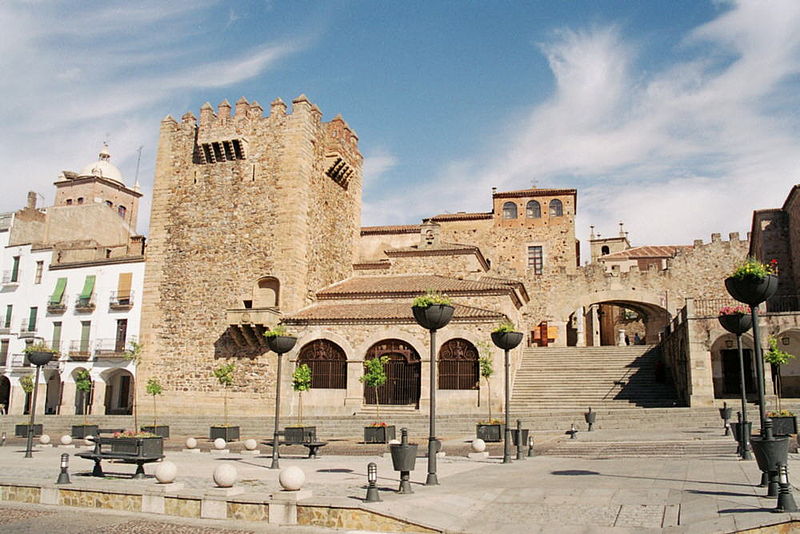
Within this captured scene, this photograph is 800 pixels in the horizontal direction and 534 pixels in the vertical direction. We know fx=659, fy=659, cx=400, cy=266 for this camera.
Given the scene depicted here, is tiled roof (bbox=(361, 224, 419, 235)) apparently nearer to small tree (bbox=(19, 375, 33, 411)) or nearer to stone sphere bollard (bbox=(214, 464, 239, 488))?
small tree (bbox=(19, 375, 33, 411))

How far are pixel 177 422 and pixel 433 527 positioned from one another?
2170 centimetres

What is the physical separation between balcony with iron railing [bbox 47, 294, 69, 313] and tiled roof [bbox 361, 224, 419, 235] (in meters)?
19.3

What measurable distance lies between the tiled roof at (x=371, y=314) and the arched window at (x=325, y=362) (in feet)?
3.79

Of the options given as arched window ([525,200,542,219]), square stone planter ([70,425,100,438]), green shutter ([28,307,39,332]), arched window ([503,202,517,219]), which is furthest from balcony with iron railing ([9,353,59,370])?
arched window ([525,200,542,219])

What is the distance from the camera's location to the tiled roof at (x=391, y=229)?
45375 millimetres

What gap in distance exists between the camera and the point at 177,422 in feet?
90.3

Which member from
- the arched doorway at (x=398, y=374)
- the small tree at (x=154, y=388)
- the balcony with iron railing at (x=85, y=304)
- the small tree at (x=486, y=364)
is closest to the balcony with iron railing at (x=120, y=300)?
the balcony with iron railing at (x=85, y=304)

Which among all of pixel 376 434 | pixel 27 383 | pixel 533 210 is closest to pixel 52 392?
pixel 27 383

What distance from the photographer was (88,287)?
3784 cm

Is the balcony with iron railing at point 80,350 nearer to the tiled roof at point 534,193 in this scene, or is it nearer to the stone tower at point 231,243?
the stone tower at point 231,243

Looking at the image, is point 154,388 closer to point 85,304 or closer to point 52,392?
point 85,304

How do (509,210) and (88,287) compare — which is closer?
(88,287)

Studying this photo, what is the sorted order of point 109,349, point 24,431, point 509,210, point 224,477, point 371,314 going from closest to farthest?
point 224,477 < point 24,431 < point 371,314 < point 109,349 < point 509,210

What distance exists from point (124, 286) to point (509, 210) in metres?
26.8
